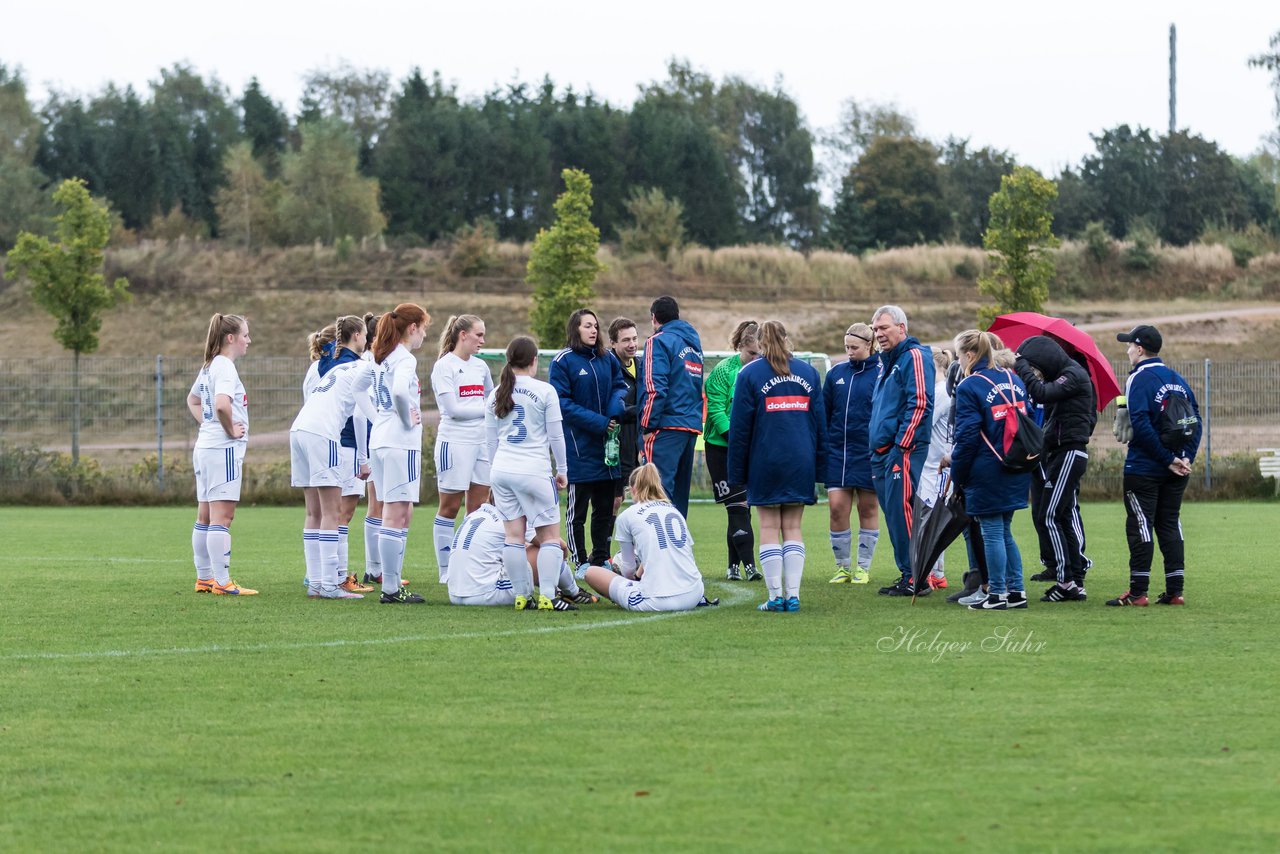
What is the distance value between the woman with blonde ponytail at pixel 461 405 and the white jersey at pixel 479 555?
60cm

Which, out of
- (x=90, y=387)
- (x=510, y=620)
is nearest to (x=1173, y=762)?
(x=510, y=620)

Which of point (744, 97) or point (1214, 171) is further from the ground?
point (744, 97)

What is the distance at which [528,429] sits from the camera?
984 centimetres

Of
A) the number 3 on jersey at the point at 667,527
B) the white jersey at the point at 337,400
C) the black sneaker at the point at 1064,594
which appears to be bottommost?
the black sneaker at the point at 1064,594

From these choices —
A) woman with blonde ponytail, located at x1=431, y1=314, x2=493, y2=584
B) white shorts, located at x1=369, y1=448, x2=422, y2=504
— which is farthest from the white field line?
woman with blonde ponytail, located at x1=431, y1=314, x2=493, y2=584

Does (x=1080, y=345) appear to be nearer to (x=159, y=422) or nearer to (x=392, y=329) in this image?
(x=392, y=329)

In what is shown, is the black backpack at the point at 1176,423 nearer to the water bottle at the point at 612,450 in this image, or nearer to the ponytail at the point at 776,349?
the ponytail at the point at 776,349

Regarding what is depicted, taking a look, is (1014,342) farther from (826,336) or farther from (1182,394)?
(826,336)

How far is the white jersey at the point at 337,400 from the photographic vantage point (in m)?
10.7

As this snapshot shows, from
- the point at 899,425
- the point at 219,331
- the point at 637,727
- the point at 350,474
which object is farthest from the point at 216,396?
the point at 637,727

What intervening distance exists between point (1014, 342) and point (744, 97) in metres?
83.3

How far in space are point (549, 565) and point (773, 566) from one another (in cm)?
150

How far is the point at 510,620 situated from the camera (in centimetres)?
956

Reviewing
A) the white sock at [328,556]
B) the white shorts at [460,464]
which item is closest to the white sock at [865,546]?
the white shorts at [460,464]
